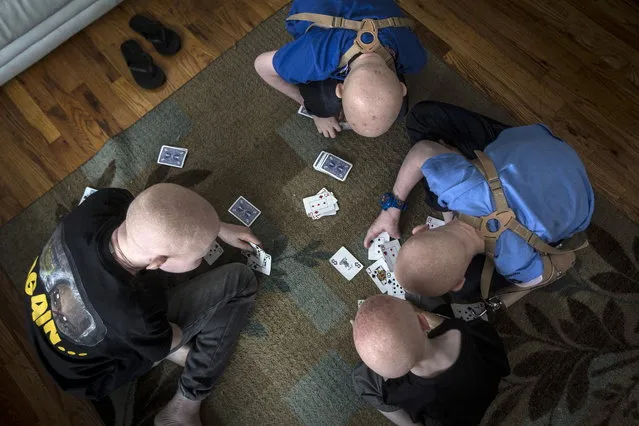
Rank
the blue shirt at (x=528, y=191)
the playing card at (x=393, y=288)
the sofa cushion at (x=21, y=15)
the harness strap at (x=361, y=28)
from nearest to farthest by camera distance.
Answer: the blue shirt at (x=528, y=191), the harness strap at (x=361, y=28), the sofa cushion at (x=21, y=15), the playing card at (x=393, y=288)

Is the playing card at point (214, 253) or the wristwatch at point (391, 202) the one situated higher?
the wristwatch at point (391, 202)

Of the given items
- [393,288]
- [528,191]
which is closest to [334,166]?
[393,288]

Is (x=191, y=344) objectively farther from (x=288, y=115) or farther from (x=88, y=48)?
(x=88, y=48)

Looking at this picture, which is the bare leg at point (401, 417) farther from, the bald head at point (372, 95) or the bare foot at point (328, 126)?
the bare foot at point (328, 126)

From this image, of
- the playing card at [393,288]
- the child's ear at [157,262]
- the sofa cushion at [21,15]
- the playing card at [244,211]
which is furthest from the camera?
the playing card at [244,211]

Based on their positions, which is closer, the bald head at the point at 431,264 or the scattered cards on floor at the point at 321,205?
the bald head at the point at 431,264

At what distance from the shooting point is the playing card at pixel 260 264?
7.77 ft

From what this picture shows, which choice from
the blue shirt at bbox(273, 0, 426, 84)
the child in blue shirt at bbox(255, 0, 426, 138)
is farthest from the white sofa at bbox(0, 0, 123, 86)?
the blue shirt at bbox(273, 0, 426, 84)

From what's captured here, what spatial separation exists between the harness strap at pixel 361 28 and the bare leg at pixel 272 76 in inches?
16.4

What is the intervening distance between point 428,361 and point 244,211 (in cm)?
118

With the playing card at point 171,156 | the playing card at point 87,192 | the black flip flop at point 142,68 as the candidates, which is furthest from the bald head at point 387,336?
the black flip flop at point 142,68

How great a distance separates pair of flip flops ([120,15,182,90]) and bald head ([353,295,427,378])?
5.86 ft

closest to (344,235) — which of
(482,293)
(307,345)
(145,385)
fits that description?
(307,345)

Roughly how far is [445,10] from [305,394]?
2.25 metres
